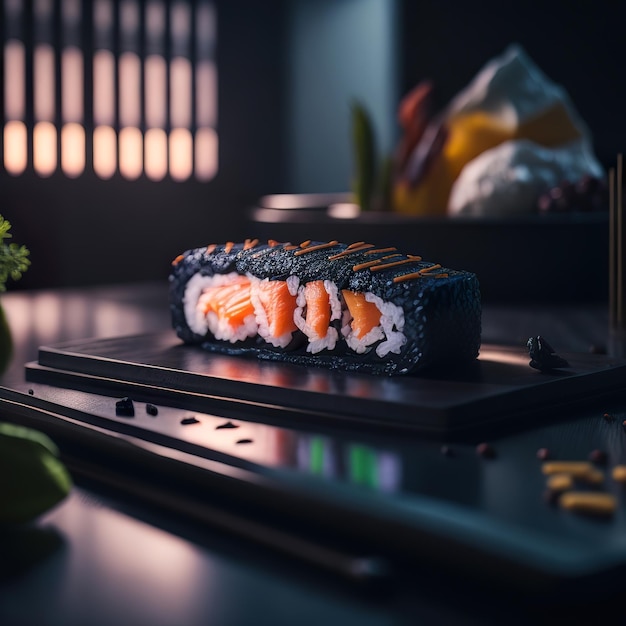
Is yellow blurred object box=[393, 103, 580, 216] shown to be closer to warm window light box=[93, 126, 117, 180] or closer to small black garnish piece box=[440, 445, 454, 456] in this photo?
small black garnish piece box=[440, 445, 454, 456]

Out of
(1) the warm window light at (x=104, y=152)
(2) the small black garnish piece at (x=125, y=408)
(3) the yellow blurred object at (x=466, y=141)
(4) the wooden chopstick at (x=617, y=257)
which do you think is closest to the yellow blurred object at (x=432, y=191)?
(3) the yellow blurred object at (x=466, y=141)

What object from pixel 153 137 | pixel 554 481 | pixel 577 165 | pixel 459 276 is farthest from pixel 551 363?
Result: pixel 153 137

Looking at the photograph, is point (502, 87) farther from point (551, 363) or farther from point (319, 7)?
point (319, 7)

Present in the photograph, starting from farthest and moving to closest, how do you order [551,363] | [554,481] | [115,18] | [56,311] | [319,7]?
[319,7] < [115,18] < [56,311] < [551,363] < [554,481]

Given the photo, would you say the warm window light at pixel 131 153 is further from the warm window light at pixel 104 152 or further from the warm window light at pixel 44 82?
the warm window light at pixel 44 82

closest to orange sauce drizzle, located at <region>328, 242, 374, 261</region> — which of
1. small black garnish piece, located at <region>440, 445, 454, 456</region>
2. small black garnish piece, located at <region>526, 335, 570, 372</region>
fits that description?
small black garnish piece, located at <region>526, 335, 570, 372</region>

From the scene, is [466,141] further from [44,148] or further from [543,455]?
[44,148]
